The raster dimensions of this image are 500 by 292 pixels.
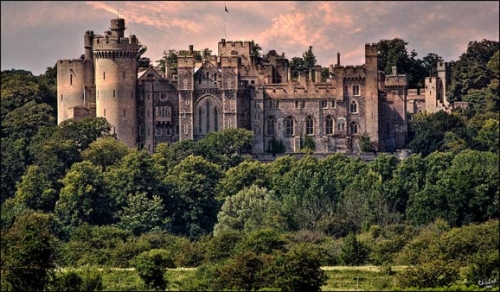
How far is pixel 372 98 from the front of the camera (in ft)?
351

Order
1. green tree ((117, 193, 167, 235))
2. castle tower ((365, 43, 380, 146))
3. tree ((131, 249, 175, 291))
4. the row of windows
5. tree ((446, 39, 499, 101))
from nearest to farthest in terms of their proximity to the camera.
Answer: tree ((131, 249, 175, 291))
green tree ((117, 193, 167, 235))
castle tower ((365, 43, 380, 146))
the row of windows
tree ((446, 39, 499, 101))

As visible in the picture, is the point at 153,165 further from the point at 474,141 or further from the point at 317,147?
the point at 474,141

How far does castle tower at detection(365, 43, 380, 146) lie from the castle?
49 mm

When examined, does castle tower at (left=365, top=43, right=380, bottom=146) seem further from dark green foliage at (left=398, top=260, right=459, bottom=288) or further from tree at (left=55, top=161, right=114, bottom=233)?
dark green foliage at (left=398, top=260, right=459, bottom=288)

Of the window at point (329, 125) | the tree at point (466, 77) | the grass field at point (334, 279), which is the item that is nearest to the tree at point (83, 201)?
the window at point (329, 125)

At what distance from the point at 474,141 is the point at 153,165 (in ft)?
53.6

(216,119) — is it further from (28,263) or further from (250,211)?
(28,263)

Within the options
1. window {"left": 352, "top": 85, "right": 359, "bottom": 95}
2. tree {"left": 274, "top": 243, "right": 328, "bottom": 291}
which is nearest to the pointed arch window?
window {"left": 352, "top": 85, "right": 359, "bottom": 95}

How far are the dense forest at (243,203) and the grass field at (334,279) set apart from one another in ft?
1.78

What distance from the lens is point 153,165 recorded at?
103m

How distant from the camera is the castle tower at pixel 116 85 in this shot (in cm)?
10644

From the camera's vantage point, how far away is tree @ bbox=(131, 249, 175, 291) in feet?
240

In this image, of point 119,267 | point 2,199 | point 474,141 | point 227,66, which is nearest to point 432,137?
point 474,141

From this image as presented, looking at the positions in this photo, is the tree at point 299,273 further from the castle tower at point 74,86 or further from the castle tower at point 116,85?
the castle tower at point 74,86
